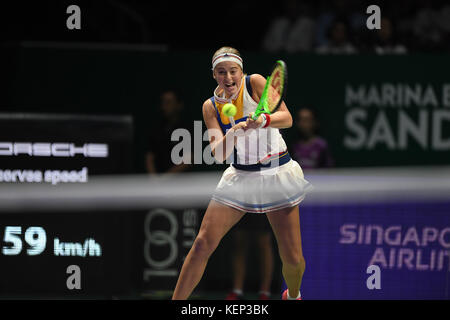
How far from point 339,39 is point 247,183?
3.81 meters

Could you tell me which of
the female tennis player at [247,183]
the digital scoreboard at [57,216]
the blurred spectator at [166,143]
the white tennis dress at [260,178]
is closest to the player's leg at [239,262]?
the blurred spectator at [166,143]

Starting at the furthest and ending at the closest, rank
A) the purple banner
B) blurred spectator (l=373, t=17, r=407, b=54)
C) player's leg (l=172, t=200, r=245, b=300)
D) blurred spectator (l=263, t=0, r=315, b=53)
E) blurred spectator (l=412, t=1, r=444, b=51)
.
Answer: blurred spectator (l=412, t=1, r=444, b=51) → blurred spectator (l=263, t=0, r=315, b=53) → blurred spectator (l=373, t=17, r=407, b=54) → the purple banner → player's leg (l=172, t=200, r=245, b=300)

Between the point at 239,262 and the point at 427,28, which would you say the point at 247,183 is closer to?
the point at 239,262

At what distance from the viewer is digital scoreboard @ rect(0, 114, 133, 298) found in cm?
599

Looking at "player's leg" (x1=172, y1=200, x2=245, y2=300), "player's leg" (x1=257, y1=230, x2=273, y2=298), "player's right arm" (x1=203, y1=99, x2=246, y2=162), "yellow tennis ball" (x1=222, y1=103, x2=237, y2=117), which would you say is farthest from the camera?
"player's leg" (x1=257, y1=230, x2=273, y2=298)

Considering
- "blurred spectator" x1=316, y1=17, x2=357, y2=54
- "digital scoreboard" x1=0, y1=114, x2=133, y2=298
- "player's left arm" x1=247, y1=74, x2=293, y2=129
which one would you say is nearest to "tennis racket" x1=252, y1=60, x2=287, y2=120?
"player's left arm" x1=247, y1=74, x2=293, y2=129

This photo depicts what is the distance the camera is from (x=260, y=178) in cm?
484

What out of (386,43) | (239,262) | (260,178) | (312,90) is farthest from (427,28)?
(260,178)

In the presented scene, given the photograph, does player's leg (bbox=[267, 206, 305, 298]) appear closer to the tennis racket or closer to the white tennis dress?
the white tennis dress

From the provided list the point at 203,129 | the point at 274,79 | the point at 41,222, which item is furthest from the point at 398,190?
the point at 41,222

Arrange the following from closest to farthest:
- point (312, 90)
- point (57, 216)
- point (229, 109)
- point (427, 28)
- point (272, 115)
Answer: point (229, 109) < point (272, 115) < point (57, 216) < point (312, 90) < point (427, 28)

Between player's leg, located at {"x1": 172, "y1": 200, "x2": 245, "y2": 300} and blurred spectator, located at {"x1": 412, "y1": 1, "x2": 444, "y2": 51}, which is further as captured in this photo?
blurred spectator, located at {"x1": 412, "y1": 1, "x2": 444, "y2": 51}

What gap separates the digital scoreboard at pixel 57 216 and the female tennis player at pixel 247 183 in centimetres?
150

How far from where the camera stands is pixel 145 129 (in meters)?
8.30
